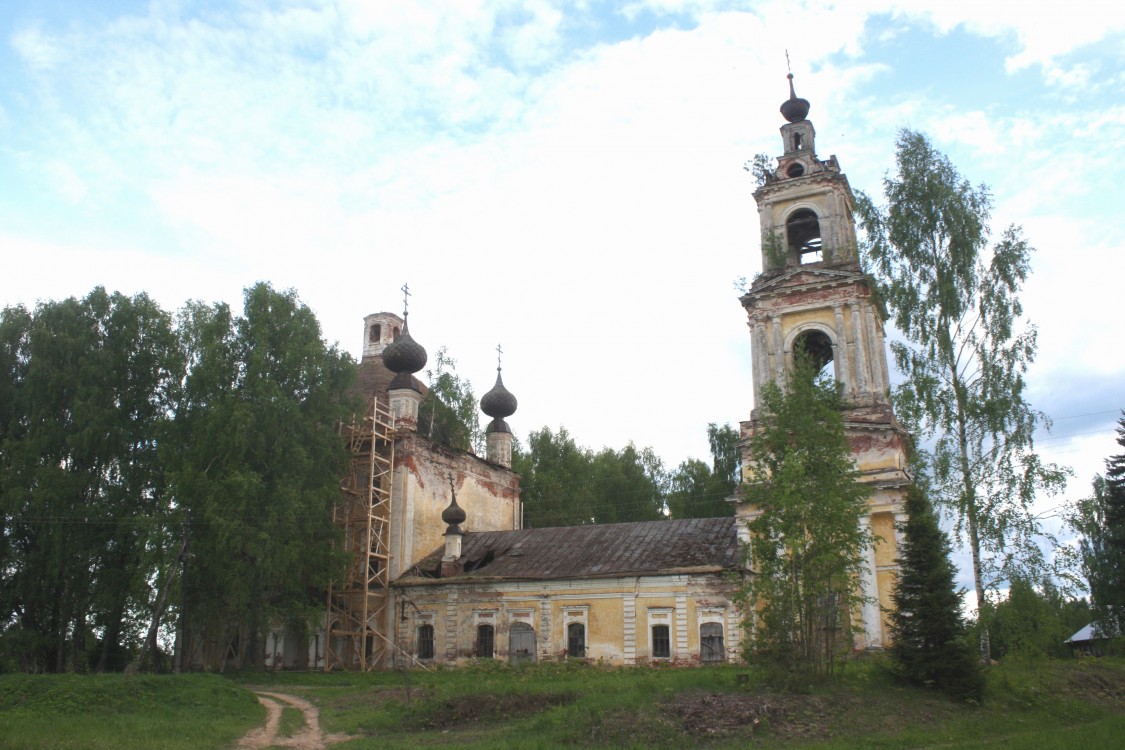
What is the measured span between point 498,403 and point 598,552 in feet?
33.2

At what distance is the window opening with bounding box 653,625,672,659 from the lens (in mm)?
25812

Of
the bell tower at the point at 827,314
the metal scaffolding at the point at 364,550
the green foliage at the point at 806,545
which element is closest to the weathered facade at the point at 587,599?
the metal scaffolding at the point at 364,550

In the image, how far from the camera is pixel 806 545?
17.3m

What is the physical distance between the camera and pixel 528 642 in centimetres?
2738

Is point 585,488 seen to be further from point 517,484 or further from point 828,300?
point 828,300

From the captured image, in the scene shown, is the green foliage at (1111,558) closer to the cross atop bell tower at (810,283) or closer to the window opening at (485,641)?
the cross atop bell tower at (810,283)

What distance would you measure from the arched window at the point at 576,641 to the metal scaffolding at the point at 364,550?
5.97m

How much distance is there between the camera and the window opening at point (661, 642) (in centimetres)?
2581

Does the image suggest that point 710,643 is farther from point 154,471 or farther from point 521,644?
point 154,471

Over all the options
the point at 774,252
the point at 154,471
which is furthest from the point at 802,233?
the point at 154,471

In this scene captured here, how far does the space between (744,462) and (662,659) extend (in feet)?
19.6

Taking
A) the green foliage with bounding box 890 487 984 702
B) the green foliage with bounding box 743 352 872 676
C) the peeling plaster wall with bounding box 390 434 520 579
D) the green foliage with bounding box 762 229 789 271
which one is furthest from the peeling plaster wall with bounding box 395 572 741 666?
the green foliage with bounding box 762 229 789 271

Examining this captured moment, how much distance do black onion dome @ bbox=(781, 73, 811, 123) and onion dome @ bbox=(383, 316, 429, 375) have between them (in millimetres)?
15047

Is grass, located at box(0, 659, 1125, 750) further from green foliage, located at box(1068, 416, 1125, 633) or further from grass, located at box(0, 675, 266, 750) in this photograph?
green foliage, located at box(1068, 416, 1125, 633)
